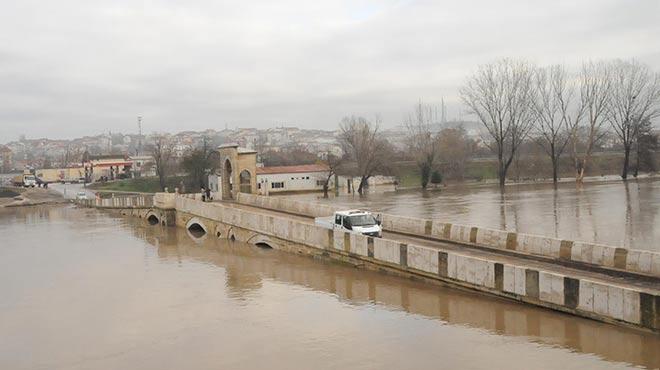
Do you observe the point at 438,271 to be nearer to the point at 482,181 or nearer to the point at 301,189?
the point at 301,189

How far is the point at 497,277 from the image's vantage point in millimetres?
18578

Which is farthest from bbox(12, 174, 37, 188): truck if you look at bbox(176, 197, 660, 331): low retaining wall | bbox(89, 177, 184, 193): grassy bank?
bbox(176, 197, 660, 331): low retaining wall

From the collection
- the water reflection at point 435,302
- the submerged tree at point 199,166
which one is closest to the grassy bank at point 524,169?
the submerged tree at point 199,166

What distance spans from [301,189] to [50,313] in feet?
178

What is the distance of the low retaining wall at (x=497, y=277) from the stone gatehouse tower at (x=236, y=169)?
20.7 metres

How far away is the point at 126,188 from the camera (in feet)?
330

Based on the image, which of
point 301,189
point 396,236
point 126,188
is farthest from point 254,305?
point 126,188

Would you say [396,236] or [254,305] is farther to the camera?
[396,236]

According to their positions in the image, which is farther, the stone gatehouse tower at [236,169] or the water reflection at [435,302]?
the stone gatehouse tower at [236,169]

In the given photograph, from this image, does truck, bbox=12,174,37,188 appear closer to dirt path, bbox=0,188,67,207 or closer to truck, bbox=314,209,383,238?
dirt path, bbox=0,188,67,207

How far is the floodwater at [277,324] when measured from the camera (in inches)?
593

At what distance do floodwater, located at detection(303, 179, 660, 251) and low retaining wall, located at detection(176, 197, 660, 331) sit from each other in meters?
9.92

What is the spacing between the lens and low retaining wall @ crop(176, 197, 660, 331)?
14.7 meters

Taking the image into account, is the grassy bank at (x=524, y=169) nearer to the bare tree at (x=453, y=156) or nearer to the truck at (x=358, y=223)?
the bare tree at (x=453, y=156)
